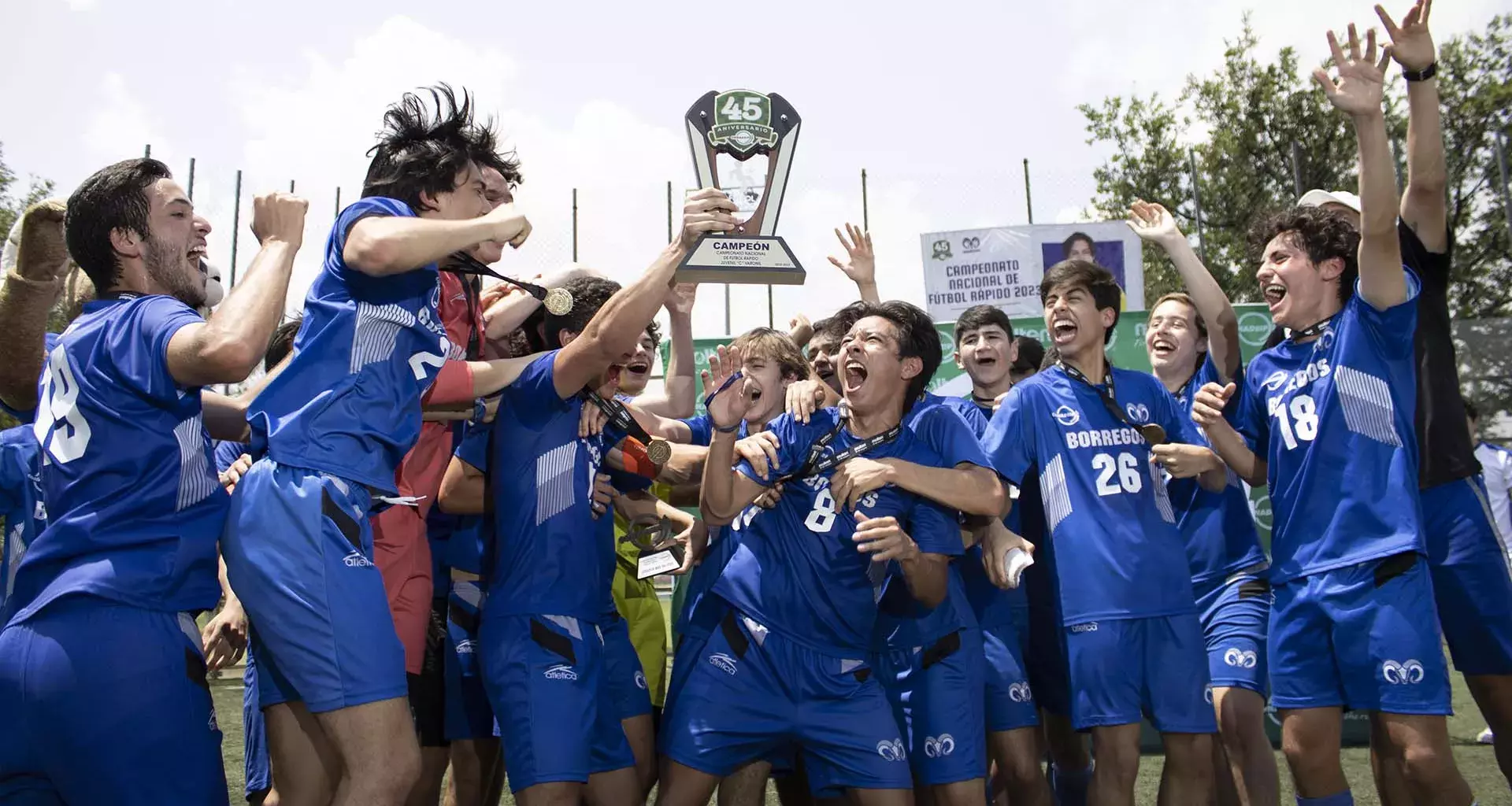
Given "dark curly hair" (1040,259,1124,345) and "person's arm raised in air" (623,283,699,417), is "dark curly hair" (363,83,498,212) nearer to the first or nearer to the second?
"person's arm raised in air" (623,283,699,417)

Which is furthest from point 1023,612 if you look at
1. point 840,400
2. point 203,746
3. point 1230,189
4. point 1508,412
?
point 1230,189

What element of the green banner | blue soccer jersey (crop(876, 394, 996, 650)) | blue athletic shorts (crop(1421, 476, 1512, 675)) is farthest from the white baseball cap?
the green banner

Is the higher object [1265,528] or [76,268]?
[76,268]

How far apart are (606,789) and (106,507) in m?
1.88

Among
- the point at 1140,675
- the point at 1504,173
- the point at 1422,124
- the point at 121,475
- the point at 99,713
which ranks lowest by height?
the point at 1140,675

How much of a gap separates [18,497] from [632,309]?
2.55 meters

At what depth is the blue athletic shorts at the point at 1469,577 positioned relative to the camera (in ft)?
14.2

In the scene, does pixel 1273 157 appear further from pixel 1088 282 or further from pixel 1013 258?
pixel 1088 282

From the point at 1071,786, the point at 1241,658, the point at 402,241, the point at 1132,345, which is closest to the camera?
the point at 402,241

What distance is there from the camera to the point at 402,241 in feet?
10.9

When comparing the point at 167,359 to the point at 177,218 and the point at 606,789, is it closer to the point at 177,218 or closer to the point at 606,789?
the point at 177,218

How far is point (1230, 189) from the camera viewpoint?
25.3 metres

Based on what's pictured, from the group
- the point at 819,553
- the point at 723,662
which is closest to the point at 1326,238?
the point at 819,553

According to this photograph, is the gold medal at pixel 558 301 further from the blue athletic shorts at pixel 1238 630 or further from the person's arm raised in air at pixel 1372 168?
the blue athletic shorts at pixel 1238 630
